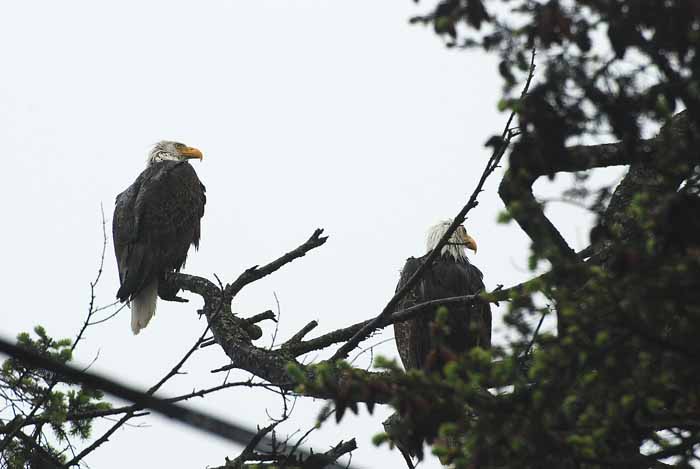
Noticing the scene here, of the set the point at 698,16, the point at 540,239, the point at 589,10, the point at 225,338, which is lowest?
the point at 540,239

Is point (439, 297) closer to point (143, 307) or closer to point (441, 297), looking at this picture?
point (441, 297)

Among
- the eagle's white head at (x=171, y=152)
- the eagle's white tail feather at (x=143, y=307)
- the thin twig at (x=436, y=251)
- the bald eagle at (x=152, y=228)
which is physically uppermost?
the eagle's white head at (x=171, y=152)

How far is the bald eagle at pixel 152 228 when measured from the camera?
27.9ft

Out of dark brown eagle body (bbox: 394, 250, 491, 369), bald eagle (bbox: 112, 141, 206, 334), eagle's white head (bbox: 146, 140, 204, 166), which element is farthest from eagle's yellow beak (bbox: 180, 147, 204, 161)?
dark brown eagle body (bbox: 394, 250, 491, 369)

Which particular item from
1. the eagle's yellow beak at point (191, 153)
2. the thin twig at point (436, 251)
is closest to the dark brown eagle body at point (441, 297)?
the thin twig at point (436, 251)

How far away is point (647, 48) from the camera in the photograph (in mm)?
2785

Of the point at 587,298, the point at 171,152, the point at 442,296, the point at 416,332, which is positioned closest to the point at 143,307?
the point at 171,152

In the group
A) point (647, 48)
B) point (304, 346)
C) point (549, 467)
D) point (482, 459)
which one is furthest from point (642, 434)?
point (304, 346)

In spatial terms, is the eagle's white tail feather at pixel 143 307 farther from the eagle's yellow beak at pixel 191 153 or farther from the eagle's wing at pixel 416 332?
the eagle's wing at pixel 416 332

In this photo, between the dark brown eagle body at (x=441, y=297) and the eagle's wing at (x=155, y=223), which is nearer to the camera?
the dark brown eagle body at (x=441, y=297)

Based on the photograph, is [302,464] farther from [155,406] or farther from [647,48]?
[647,48]

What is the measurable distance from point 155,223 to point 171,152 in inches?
59.7

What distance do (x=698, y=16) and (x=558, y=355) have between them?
0.90m

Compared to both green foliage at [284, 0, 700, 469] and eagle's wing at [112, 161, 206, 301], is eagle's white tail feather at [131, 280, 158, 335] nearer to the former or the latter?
eagle's wing at [112, 161, 206, 301]
